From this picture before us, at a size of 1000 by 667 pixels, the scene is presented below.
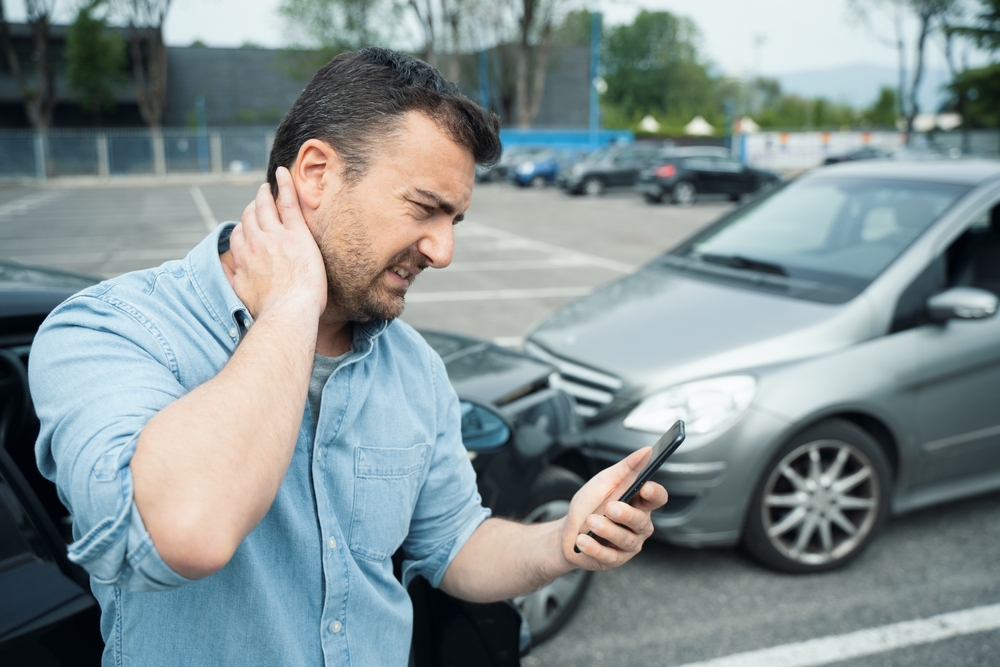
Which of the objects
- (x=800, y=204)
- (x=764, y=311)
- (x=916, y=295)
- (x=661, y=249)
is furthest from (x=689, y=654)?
(x=661, y=249)

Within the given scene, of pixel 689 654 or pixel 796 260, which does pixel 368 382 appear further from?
pixel 796 260

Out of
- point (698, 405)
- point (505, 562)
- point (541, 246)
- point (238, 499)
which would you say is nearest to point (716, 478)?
point (698, 405)

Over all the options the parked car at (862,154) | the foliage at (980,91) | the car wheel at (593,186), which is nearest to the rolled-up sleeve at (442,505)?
the car wheel at (593,186)

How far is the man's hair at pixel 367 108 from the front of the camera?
1.47 meters

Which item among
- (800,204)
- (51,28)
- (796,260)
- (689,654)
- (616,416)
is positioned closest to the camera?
(689,654)

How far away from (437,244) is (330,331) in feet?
0.86

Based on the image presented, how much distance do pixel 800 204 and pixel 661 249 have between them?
9434 mm

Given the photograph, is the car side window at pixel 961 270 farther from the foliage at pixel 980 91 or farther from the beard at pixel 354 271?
the foliage at pixel 980 91

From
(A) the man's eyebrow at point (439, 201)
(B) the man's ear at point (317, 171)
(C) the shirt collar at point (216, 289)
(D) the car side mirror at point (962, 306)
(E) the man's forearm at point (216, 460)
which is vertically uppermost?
(B) the man's ear at point (317, 171)

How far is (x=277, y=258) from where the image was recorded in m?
1.40

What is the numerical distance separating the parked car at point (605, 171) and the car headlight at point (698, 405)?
23.7m

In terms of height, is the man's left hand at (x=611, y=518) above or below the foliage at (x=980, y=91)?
below

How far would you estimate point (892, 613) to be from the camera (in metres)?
3.21

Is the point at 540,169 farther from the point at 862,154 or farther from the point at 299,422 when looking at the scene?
the point at 299,422
